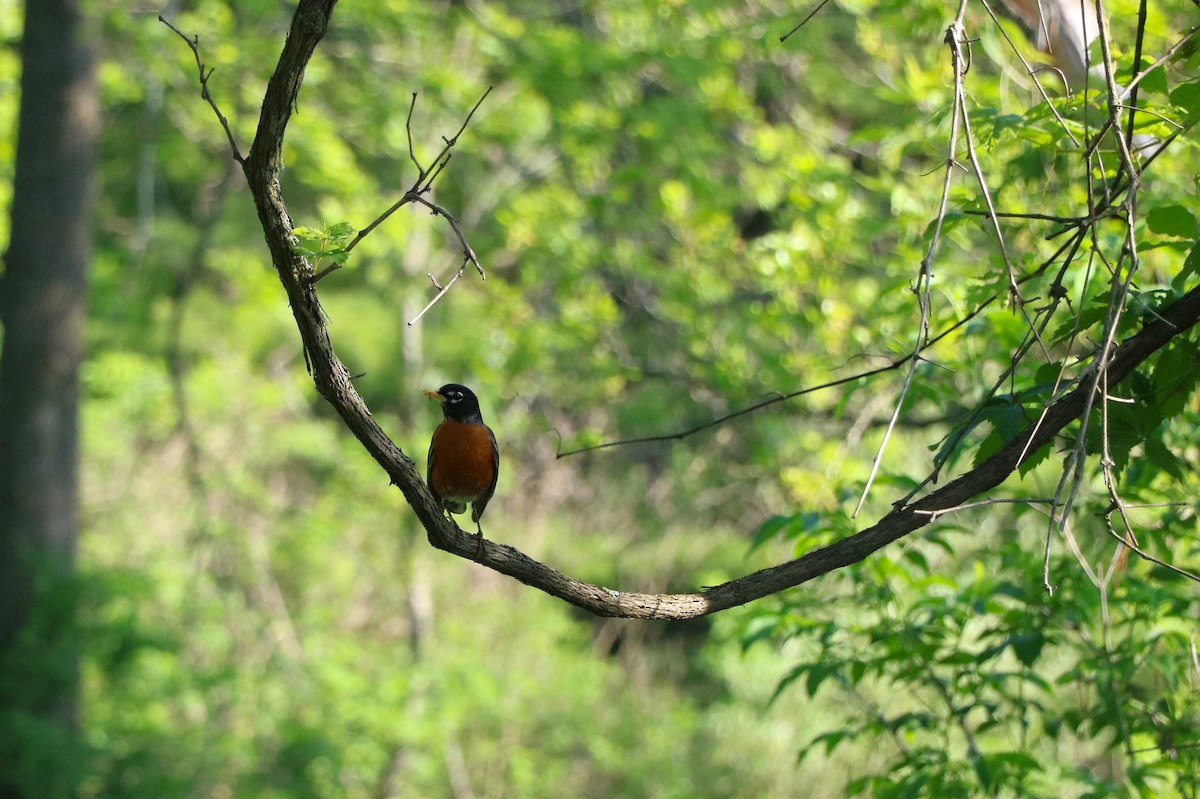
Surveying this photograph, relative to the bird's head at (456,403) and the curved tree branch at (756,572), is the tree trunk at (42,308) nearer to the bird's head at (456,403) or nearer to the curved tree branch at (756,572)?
the bird's head at (456,403)

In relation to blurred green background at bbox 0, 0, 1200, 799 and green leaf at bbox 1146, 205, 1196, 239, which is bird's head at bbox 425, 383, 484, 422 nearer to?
blurred green background at bbox 0, 0, 1200, 799

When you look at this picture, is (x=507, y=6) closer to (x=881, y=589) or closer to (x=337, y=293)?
(x=337, y=293)

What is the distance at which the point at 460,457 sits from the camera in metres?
3.55

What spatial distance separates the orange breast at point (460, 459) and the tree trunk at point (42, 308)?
4963 millimetres

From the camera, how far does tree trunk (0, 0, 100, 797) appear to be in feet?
25.1

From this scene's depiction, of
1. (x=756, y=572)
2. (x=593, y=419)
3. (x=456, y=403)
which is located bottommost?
(x=756, y=572)

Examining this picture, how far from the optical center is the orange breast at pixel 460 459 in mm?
3557

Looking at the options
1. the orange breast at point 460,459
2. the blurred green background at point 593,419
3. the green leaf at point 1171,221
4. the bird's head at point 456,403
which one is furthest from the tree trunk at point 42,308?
the green leaf at point 1171,221

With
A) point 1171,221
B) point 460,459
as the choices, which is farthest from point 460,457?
point 1171,221

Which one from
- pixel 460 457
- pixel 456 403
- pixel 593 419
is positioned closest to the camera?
pixel 460 457

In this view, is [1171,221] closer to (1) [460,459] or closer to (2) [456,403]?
(1) [460,459]

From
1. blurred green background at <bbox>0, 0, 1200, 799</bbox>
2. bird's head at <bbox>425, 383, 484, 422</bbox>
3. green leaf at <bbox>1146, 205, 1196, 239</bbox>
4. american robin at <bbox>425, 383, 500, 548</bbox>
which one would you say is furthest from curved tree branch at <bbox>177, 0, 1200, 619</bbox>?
bird's head at <bbox>425, 383, 484, 422</bbox>

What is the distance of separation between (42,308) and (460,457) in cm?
535

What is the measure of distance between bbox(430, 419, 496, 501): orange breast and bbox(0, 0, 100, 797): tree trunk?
4.96 metres
